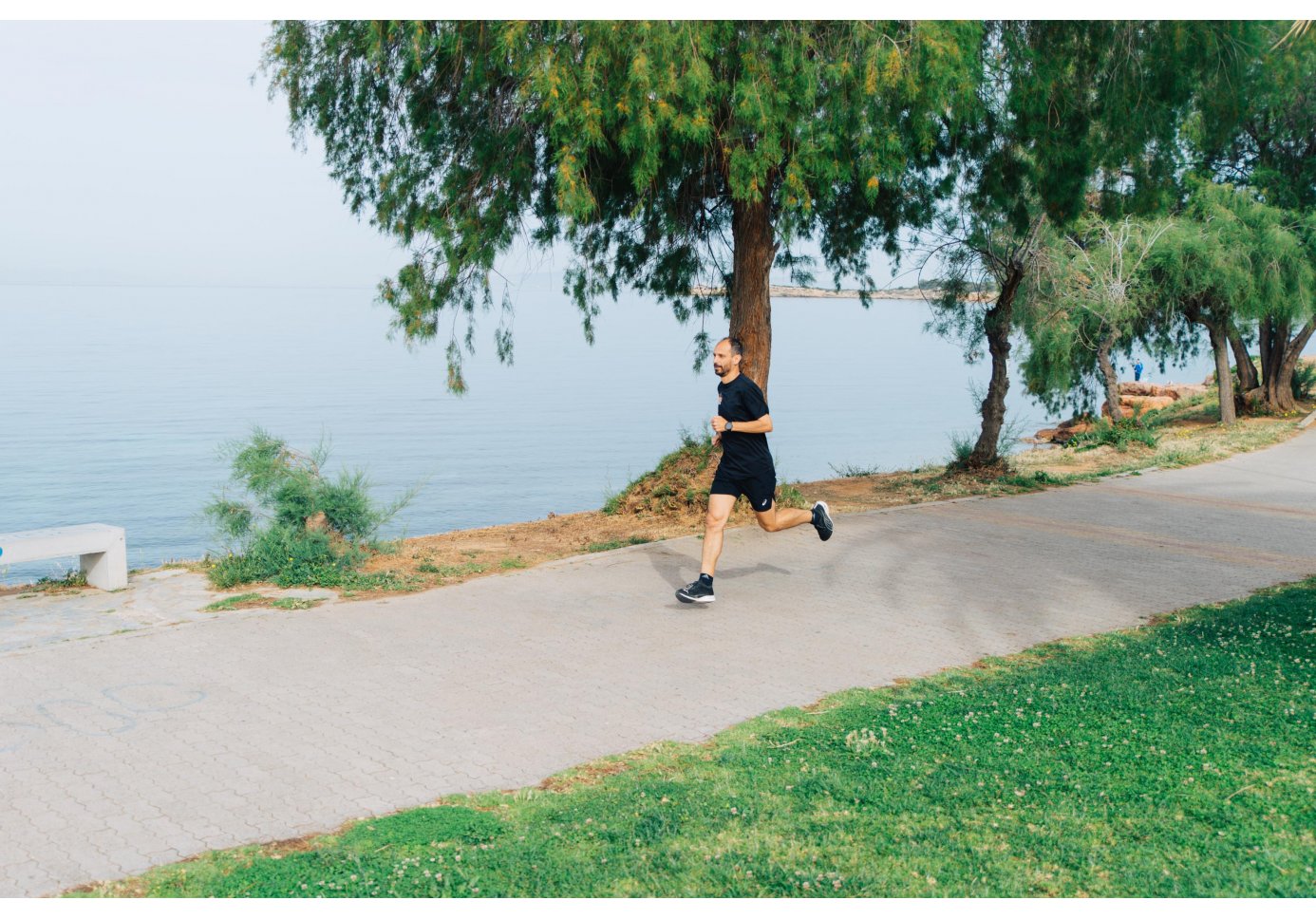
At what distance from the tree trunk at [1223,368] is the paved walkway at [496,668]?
14084mm

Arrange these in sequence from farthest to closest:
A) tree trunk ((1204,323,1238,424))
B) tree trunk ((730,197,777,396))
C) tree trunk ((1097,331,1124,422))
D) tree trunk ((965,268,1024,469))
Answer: tree trunk ((1204,323,1238,424)) < tree trunk ((1097,331,1124,422)) < tree trunk ((965,268,1024,469)) < tree trunk ((730,197,777,396))

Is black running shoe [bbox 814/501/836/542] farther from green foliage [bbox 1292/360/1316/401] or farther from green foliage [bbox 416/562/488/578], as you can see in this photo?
green foliage [bbox 1292/360/1316/401]

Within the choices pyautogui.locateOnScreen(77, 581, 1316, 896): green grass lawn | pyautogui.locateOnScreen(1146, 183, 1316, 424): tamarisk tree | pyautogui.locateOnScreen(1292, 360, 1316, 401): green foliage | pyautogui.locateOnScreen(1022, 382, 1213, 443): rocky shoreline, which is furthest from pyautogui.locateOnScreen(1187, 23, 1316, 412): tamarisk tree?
pyautogui.locateOnScreen(77, 581, 1316, 896): green grass lawn

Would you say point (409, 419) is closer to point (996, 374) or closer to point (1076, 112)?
point (996, 374)

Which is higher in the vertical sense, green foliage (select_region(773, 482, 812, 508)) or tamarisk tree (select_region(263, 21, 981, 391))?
tamarisk tree (select_region(263, 21, 981, 391))

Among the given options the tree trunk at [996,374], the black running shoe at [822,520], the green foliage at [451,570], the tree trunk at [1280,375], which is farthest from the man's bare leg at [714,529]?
the tree trunk at [1280,375]

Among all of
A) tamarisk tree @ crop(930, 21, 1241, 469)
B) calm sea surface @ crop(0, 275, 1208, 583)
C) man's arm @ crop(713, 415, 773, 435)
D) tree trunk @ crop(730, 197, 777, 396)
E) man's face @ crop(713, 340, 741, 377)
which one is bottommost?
calm sea surface @ crop(0, 275, 1208, 583)

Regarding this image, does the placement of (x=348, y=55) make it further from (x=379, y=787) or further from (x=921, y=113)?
(x=379, y=787)

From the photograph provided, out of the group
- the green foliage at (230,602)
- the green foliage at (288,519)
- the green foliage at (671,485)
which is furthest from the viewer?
the green foliage at (671,485)

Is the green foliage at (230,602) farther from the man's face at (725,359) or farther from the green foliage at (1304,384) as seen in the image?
the green foliage at (1304,384)

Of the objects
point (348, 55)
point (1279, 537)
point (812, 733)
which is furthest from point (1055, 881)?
point (348, 55)

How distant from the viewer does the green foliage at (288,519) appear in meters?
9.54

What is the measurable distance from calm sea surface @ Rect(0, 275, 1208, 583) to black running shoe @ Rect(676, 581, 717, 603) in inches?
147

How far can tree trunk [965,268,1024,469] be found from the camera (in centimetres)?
1591
